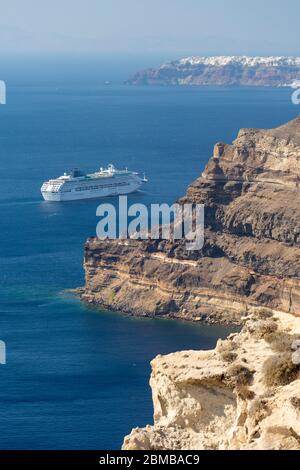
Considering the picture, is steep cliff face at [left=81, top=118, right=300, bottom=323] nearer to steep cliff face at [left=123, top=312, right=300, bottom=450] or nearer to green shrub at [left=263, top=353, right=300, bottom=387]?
steep cliff face at [left=123, top=312, right=300, bottom=450]

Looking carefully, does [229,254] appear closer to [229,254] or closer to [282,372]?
[229,254]

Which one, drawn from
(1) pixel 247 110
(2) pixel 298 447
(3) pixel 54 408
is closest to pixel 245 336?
(2) pixel 298 447

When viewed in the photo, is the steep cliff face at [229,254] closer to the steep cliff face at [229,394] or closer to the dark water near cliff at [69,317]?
the dark water near cliff at [69,317]

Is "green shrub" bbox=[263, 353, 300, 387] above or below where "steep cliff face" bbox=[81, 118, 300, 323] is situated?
above

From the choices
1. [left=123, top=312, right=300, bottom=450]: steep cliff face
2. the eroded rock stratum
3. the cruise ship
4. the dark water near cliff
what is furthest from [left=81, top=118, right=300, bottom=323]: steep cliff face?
[left=123, top=312, right=300, bottom=450]: steep cliff face

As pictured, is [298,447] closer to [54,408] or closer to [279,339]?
[279,339]

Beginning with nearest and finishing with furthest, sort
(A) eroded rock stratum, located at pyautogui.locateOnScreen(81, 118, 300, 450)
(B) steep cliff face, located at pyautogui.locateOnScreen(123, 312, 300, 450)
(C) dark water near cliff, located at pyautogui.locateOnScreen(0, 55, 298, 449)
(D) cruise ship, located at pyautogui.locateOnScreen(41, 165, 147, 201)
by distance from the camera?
(B) steep cliff face, located at pyautogui.locateOnScreen(123, 312, 300, 450)
(C) dark water near cliff, located at pyautogui.locateOnScreen(0, 55, 298, 449)
(A) eroded rock stratum, located at pyautogui.locateOnScreen(81, 118, 300, 450)
(D) cruise ship, located at pyautogui.locateOnScreen(41, 165, 147, 201)

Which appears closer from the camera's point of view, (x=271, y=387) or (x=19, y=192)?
(x=271, y=387)
